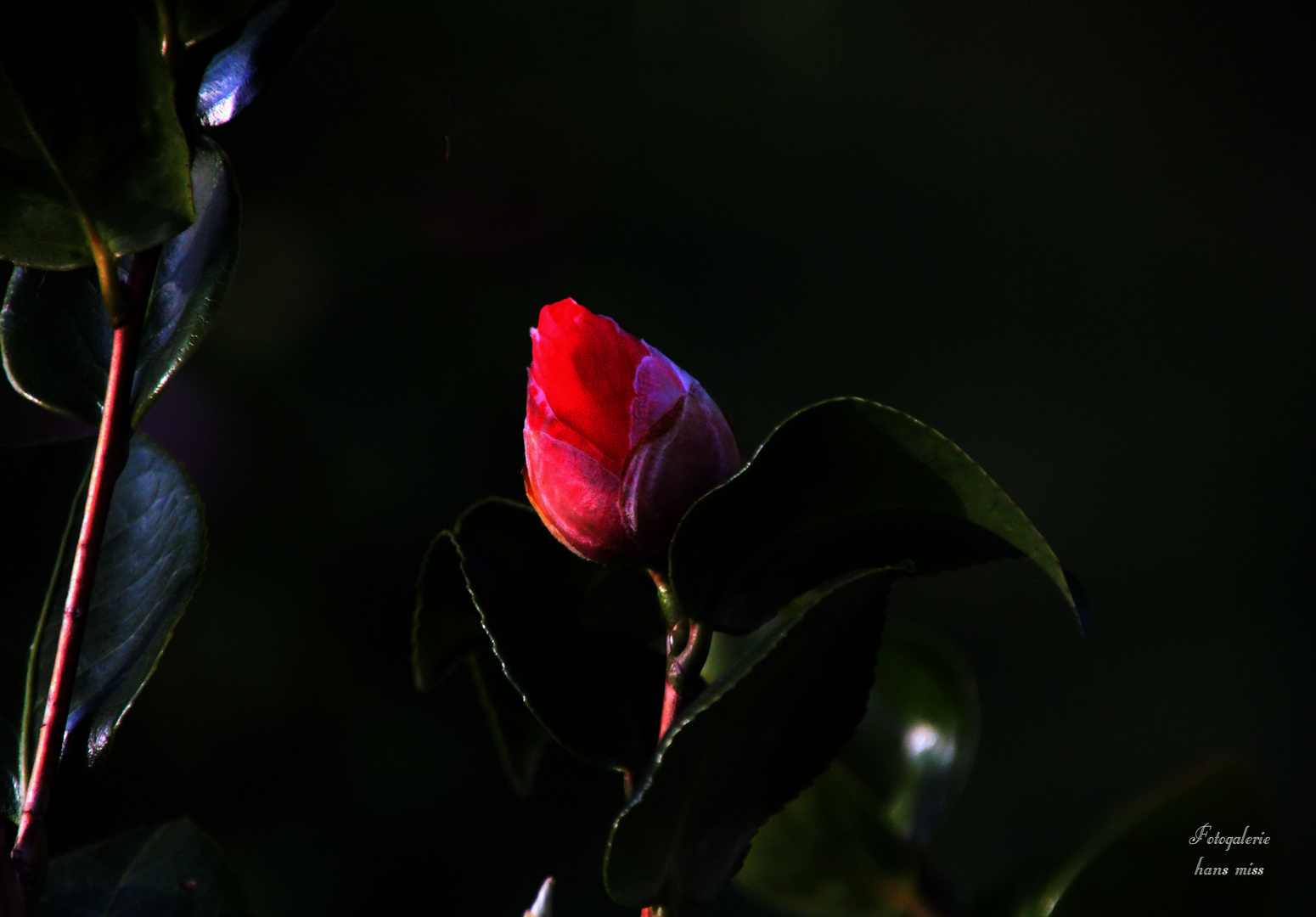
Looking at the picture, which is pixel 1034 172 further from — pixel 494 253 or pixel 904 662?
pixel 904 662

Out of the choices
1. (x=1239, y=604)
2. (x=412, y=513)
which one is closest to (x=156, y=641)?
(x=412, y=513)

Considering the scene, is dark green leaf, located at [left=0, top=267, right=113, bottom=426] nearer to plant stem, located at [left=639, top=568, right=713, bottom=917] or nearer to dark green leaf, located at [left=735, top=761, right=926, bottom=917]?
plant stem, located at [left=639, top=568, right=713, bottom=917]

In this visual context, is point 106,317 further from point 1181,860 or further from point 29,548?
point 1181,860

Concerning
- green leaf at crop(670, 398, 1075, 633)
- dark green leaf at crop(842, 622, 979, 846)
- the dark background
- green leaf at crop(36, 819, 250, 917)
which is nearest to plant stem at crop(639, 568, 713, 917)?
green leaf at crop(670, 398, 1075, 633)

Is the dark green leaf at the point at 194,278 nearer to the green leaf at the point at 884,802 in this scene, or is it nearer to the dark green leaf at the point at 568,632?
the dark green leaf at the point at 568,632

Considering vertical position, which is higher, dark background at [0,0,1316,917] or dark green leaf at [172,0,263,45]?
dark green leaf at [172,0,263,45]

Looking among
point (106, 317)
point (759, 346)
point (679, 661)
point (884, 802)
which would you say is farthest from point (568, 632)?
point (759, 346)
